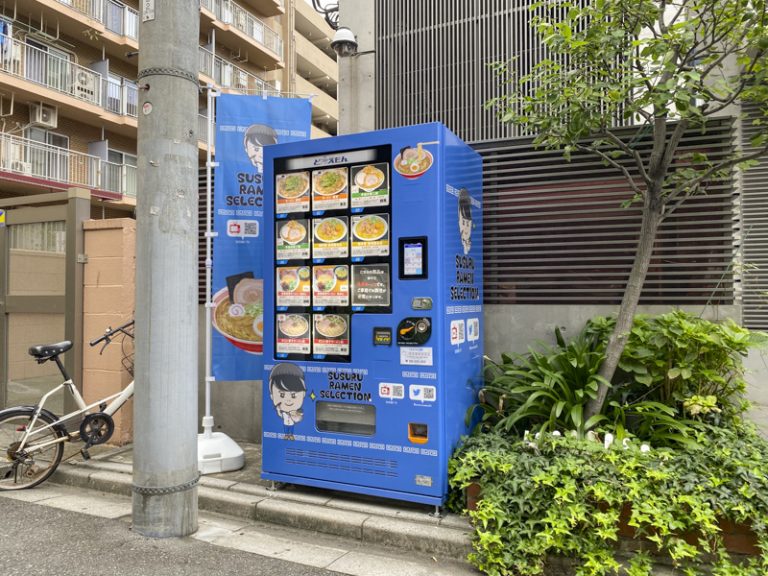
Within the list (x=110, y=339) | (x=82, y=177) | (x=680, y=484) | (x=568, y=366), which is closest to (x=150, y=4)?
(x=110, y=339)

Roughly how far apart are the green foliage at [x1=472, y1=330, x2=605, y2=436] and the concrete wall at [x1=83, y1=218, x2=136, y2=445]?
4.04 meters

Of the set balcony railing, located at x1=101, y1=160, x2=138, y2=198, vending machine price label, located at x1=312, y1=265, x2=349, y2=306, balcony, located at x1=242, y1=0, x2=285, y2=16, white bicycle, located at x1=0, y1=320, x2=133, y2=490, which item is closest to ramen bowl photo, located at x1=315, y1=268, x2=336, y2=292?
vending machine price label, located at x1=312, y1=265, x2=349, y2=306

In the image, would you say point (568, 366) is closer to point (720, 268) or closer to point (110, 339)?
point (720, 268)

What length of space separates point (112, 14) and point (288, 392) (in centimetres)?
2049

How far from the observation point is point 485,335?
5.23m

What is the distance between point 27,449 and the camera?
195 inches

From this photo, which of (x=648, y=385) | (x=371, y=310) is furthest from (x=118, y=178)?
(x=648, y=385)

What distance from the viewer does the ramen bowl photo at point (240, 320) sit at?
17.2 feet

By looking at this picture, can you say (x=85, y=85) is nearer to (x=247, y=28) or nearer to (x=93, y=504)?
(x=247, y=28)

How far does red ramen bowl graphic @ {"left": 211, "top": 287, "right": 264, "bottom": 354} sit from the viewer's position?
5246mm

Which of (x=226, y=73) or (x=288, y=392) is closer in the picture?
(x=288, y=392)

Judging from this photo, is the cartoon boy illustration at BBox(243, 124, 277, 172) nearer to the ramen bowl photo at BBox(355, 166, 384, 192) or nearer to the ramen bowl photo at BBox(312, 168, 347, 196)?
A: the ramen bowl photo at BBox(312, 168, 347, 196)

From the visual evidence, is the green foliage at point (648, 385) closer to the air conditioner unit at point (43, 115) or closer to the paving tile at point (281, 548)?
the paving tile at point (281, 548)

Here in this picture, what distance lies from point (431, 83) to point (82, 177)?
15571 mm
